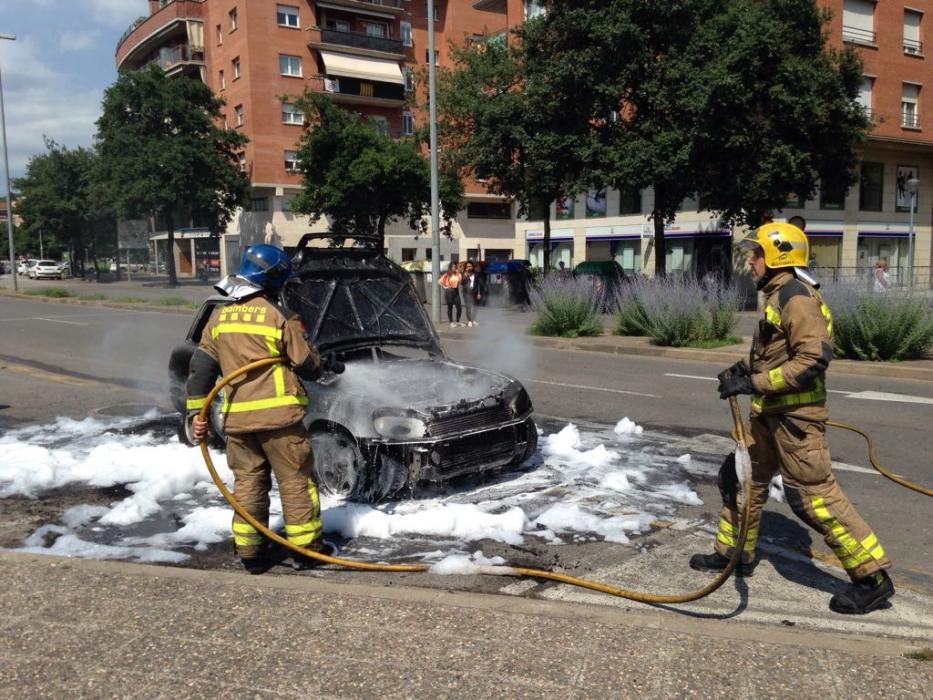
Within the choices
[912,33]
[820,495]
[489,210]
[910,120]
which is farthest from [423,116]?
[820,495]

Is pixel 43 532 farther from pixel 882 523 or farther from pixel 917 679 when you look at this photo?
pixel 882 523

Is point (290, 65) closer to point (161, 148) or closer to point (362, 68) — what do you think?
point (362, 68)

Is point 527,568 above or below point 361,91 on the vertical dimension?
below

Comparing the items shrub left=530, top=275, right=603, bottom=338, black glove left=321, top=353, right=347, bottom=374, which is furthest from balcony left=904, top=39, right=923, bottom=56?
black glove left=321, top=353, right=347, bottom=374

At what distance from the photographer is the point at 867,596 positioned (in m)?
3.58

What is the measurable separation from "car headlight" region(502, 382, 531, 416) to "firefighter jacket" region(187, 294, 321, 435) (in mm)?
1750

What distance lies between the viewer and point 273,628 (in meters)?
3.29

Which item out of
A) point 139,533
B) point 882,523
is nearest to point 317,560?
point 139,533

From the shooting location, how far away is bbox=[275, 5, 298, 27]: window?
47.9 metres

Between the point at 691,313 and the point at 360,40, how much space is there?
4217 cm

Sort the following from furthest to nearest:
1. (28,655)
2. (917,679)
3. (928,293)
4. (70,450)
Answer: (928,293)
(70,450)
(28,655)
(917,679)

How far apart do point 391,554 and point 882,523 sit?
117 inches

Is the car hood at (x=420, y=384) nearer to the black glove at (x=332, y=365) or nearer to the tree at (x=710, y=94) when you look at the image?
the black glove at (x=332, y=365)

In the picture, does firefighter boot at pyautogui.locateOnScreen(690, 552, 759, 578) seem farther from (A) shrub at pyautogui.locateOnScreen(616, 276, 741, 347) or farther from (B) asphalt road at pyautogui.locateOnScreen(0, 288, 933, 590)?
(A) shrub at pyautogui.locateOnScreen(616, 276, 741, 347)
